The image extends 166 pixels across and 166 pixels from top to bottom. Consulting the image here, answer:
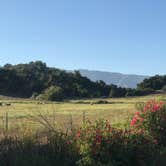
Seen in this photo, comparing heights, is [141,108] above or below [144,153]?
above

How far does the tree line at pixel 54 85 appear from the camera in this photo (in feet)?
435

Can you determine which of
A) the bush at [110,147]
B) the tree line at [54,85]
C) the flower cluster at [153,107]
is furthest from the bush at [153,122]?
the tree line at [54,85]

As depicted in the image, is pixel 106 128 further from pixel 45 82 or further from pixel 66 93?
pixel 45 82

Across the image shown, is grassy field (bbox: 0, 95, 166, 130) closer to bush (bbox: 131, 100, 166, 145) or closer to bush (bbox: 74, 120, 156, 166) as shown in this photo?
bush (bbox: 131, 100, 166, 145)

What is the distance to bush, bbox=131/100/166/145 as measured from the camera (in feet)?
54.6

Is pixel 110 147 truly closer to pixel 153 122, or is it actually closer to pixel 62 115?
pixel 153 122

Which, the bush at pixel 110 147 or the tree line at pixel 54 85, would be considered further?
the tree line at pixel 54 85

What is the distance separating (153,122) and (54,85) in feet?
389

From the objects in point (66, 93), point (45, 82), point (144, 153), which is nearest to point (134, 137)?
point (144, 153)

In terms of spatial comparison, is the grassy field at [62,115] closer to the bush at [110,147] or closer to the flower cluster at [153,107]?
the flower cluster at [153,107]

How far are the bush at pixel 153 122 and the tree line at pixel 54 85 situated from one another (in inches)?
4121

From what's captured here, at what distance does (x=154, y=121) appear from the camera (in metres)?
16.9

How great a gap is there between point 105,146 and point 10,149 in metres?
2.68

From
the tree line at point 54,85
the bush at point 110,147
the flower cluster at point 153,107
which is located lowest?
the bush at point 110,147
